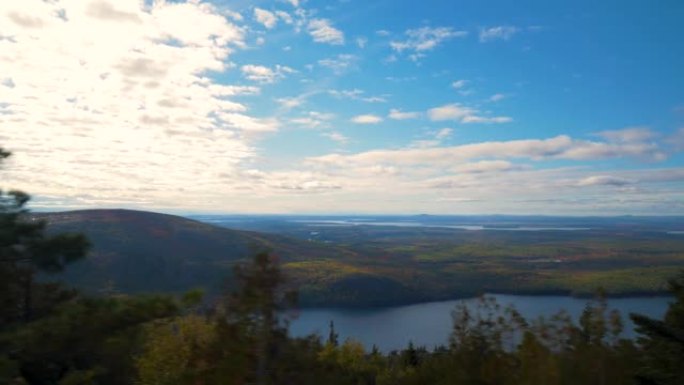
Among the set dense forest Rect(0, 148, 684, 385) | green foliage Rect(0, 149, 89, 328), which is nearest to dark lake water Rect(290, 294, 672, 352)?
dense forest Rect(0, 148, 684, 385)

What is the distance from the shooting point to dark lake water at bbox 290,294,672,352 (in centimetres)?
11125

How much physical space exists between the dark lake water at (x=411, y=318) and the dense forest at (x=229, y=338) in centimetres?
8431

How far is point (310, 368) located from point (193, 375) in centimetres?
334

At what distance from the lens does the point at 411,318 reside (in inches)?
5438

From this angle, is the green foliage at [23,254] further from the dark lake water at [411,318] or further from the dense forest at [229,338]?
the dark lake water at [411,318]

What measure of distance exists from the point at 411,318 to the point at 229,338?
424 feet

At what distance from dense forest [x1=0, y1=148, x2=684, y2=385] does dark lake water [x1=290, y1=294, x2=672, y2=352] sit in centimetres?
8431

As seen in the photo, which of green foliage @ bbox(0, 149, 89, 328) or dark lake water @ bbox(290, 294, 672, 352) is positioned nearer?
green foliage @ bbox(0, 149, 89, 328)

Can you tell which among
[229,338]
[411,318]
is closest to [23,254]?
[229,338]

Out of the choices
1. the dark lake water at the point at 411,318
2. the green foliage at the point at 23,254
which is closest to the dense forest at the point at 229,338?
the green foliage at the point at 23,254

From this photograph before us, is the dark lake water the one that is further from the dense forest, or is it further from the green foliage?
the green foliage

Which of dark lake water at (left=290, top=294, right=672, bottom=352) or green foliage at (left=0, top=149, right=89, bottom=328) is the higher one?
green foliage at (left=0, top=149, right=89, bottom=328)

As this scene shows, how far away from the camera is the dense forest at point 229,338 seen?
14586 millimetres

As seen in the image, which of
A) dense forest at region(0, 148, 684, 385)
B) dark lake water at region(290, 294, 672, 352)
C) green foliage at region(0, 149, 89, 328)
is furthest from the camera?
dark lake water at region(290, 294, 672, 352)
